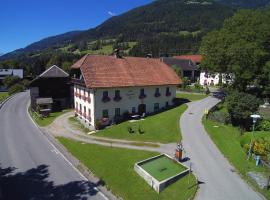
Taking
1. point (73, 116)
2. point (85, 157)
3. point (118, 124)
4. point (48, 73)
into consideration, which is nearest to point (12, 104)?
point (48, 73)

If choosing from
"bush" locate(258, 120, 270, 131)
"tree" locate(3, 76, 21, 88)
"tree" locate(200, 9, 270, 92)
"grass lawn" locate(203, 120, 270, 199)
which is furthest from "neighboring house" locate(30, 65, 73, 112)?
"tree" locate(3, 76, 21, 88)

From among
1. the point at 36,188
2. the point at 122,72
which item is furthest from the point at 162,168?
the point at 122,72

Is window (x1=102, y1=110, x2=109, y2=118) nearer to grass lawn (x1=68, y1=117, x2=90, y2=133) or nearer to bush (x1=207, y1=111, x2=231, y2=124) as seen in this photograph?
grass lawn (x1=68, y1=117, x2=90, y2=133)

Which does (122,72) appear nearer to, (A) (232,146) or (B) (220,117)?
(B) (220,117)

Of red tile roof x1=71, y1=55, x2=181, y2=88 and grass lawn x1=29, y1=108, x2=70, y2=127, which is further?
grass lawn x1=29, y1=108, x2=70, y2=127

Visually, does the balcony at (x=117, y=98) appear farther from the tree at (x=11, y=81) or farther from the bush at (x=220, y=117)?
the tree at (x=11, y=81)

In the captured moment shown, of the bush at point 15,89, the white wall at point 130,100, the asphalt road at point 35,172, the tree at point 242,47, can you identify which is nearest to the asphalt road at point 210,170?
the asphalt road at point 35,172
